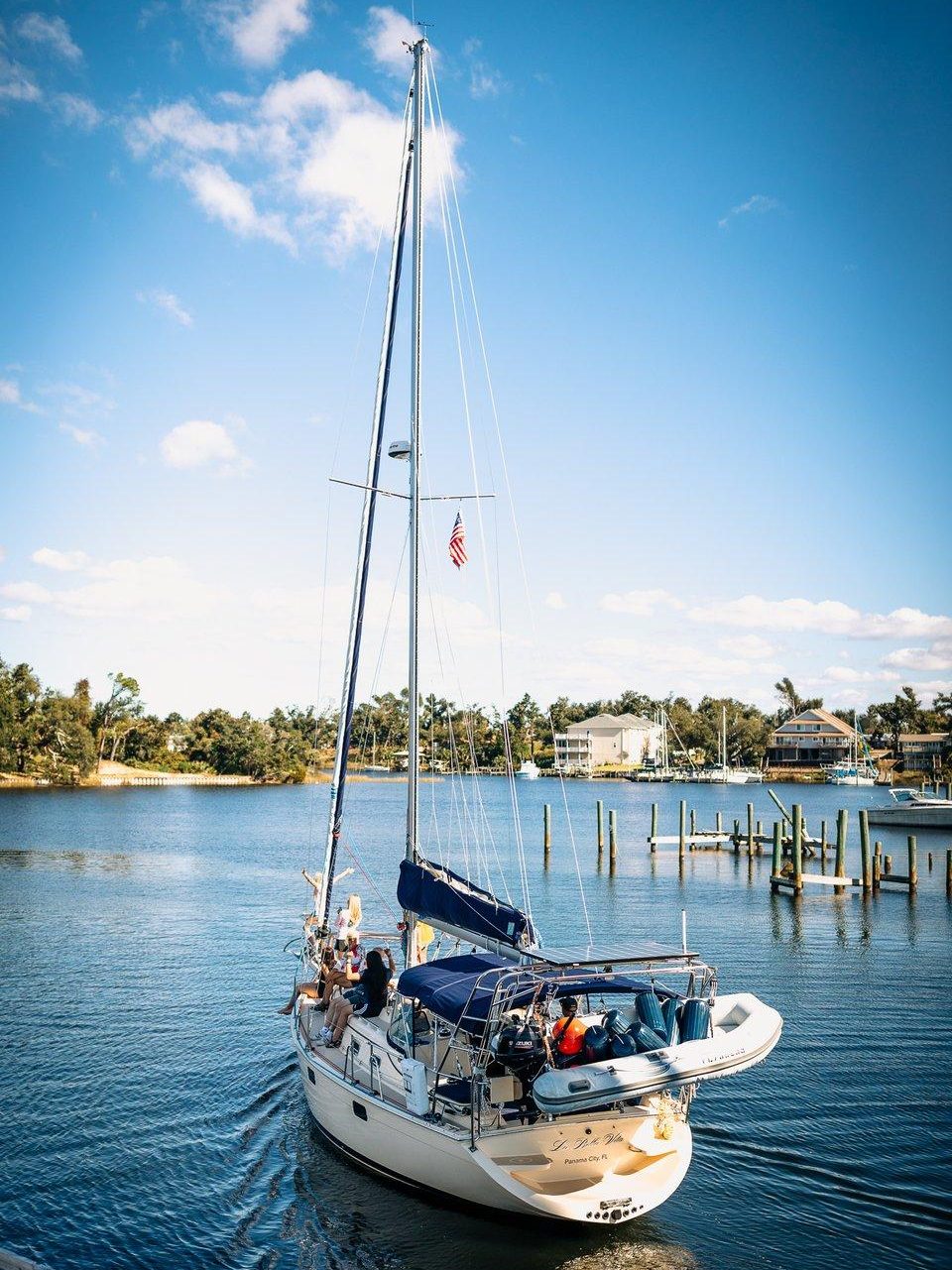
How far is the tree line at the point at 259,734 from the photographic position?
118 m

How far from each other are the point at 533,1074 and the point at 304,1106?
23.8 ft

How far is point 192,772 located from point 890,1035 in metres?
129

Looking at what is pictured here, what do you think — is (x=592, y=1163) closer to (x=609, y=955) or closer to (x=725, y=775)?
(x=609, y=955)

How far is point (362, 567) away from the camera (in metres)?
20.7

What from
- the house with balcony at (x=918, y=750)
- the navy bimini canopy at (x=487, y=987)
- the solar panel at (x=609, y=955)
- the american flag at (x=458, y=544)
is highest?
the american flag at (x=458, y=544)

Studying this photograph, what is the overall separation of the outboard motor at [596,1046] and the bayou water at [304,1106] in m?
2.86

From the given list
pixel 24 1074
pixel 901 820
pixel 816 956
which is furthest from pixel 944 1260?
pixel 901 820

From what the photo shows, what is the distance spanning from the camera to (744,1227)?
13609 millimetres

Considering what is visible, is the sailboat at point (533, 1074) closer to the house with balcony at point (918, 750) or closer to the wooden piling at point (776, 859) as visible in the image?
the wooden piling at point (776, 859)

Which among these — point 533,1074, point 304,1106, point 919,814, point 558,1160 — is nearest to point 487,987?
point 533,1074

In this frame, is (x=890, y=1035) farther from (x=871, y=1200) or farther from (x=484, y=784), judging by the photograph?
(x=484, y=784)

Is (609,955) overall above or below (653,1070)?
above

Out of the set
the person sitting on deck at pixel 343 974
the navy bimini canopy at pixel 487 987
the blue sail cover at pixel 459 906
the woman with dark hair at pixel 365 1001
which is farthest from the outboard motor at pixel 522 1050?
the person sitting on deck at pixel 343 974

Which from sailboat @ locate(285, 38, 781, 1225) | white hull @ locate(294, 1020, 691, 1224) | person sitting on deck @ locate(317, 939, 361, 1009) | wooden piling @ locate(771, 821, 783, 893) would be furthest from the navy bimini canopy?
wooden piling @ locate(771, 821, 783, 893)
